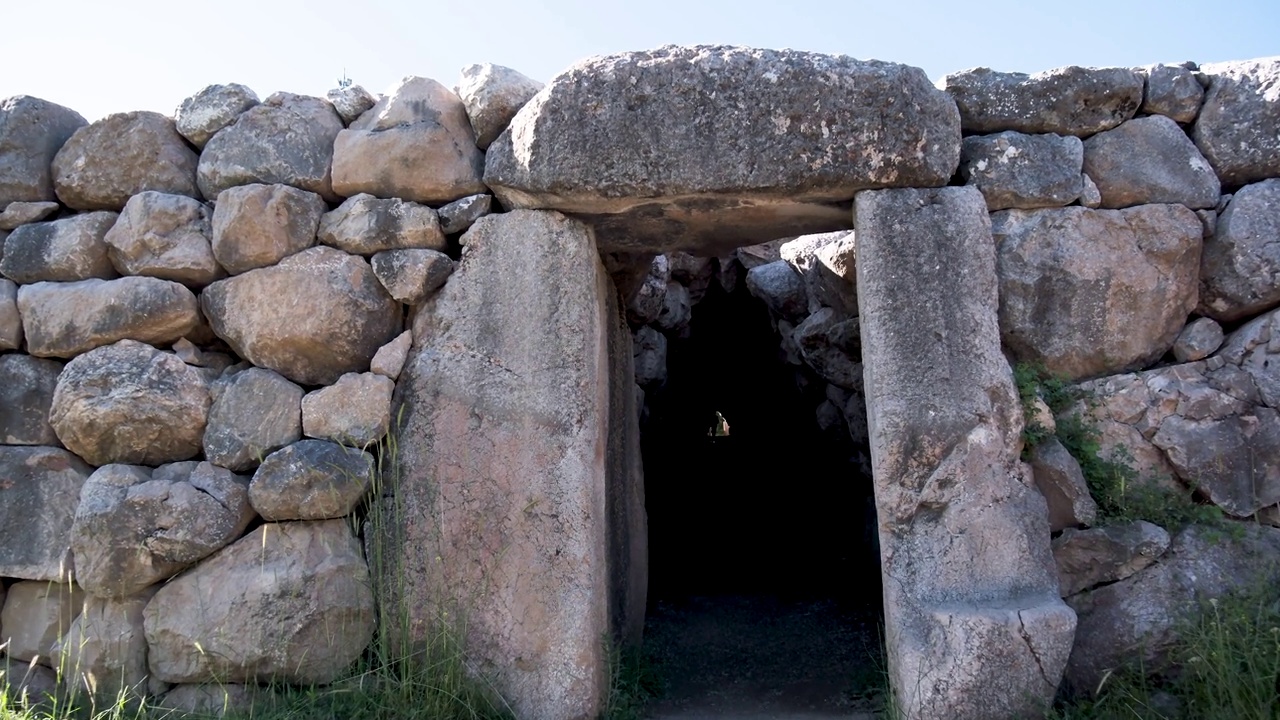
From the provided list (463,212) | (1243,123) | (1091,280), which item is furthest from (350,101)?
(1243,123)

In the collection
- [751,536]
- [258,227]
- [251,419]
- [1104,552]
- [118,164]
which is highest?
[118,164]

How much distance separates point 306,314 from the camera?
3219 mm

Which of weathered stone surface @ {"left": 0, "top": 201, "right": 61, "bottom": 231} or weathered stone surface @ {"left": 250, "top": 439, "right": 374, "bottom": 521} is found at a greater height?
weathered stone surface @ {"left": 0, "top": 201, "right": 61, "bottom": 231}

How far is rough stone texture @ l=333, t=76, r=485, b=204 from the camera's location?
334cm

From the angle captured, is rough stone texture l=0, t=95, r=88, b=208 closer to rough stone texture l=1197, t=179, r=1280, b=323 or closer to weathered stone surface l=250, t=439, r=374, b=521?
weathered stone surface l=250, t=439, r=374, b=521

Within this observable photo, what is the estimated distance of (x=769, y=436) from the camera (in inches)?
354

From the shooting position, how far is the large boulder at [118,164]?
3410 mm

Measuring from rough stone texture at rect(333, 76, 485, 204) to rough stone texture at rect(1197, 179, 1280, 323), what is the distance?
8.18 feet

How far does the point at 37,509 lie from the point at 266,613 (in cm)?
85

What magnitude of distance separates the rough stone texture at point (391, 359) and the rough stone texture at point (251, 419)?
266 millimetres

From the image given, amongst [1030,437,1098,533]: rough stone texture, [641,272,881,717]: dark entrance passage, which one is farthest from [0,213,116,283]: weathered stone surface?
[1030,437,1098,533]: rough stone texture

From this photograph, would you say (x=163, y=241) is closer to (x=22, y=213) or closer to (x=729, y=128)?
(x=22, y=213)

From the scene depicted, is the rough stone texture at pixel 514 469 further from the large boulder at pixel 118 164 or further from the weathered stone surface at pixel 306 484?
the large boulder at pixel 118 164

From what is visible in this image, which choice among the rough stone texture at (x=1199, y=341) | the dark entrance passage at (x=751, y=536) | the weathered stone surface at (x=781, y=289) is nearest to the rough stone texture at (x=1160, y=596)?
the rough stone texture at (x=1199, y=341)
